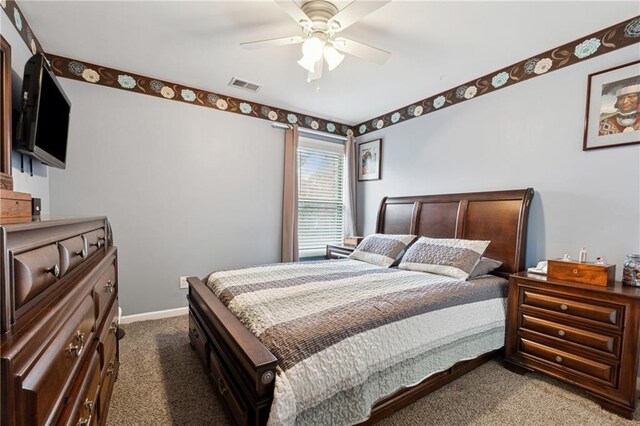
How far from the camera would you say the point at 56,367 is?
27.1 inches

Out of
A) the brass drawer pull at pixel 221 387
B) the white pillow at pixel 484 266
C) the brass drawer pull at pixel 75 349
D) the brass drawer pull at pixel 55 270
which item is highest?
the brass drawer pull at pixel 55 270

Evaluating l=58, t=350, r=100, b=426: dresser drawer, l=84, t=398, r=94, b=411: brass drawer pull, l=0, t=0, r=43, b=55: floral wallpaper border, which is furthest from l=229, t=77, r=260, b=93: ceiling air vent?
l=84, t=398, r=94, b=411: brass drawer pull

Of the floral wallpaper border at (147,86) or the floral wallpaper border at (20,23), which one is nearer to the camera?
the floral wallpaper border at (20,23)

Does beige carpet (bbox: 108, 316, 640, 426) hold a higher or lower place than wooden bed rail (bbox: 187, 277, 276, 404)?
lower

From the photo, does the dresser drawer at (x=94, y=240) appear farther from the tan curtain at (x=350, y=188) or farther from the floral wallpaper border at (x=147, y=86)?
the tan curtain at (x=350, y=188)

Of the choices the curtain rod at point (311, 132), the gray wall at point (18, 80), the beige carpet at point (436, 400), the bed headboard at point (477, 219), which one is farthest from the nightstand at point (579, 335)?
the gray wall at point (18, 80)

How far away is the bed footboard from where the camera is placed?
113cm

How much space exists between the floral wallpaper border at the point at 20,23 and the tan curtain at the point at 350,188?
341 cm

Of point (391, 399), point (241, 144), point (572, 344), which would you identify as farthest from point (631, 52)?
point (241, 144)

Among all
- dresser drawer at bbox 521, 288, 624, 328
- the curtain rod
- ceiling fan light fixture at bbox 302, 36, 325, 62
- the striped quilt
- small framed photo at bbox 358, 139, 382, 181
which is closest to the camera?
the striped quilt

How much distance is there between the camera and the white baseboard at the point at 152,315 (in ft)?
9.49

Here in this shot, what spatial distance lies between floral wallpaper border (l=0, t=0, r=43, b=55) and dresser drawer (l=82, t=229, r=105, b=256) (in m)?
1.50

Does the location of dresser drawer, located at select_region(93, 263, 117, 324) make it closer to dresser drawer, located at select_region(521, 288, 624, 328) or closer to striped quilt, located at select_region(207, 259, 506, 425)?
striped quilt, located at select_region(207, 259, 506, 425)

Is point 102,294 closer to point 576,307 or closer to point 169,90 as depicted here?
point 169,90
